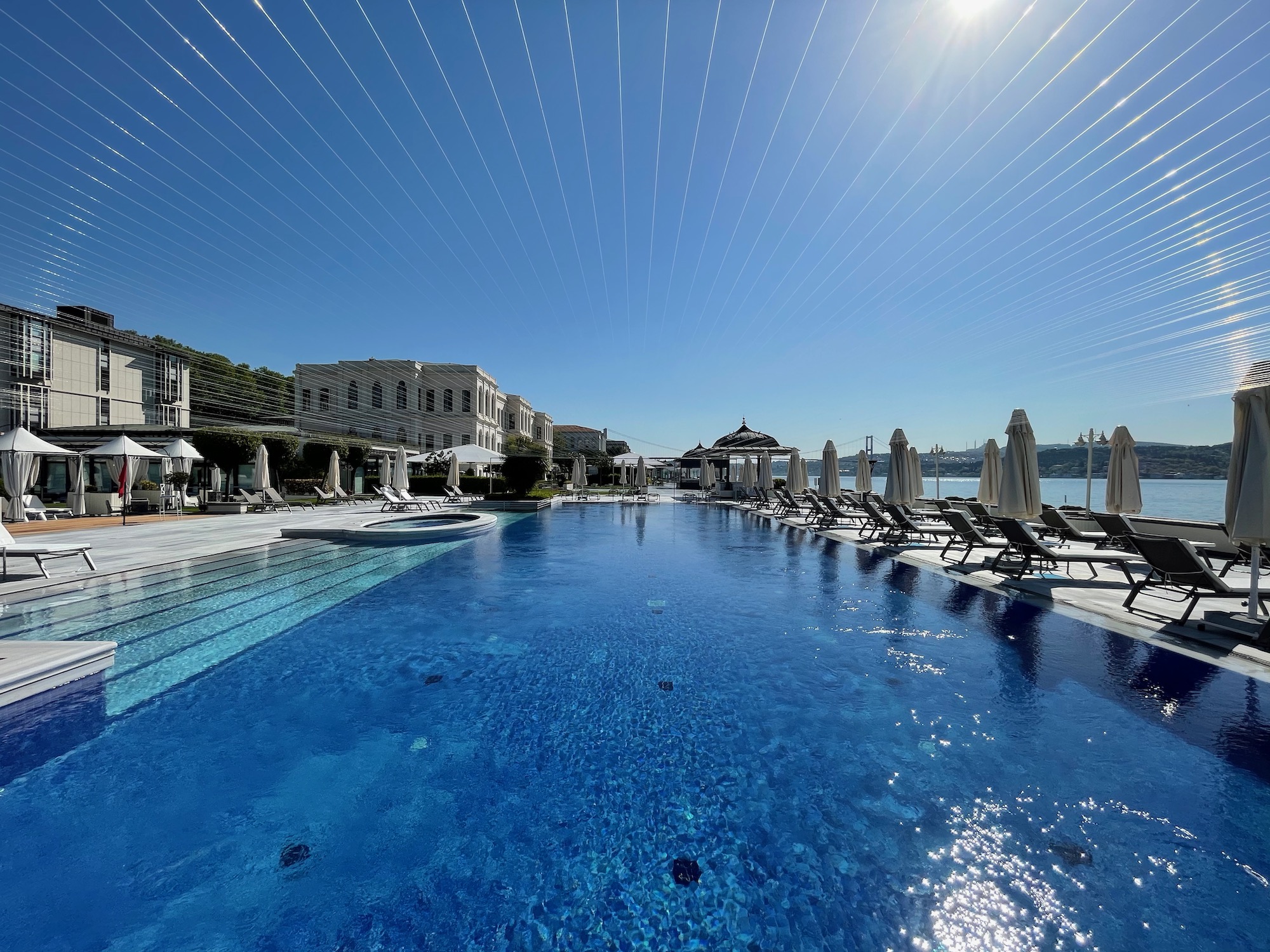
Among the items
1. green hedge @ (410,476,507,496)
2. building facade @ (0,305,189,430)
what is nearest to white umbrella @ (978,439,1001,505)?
green hedge @ (410,476,507,496)

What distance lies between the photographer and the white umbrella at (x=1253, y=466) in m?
4.48


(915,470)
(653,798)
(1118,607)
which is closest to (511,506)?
(915,470)

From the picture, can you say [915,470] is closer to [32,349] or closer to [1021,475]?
[1021,475]

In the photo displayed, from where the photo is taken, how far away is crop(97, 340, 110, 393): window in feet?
78.7

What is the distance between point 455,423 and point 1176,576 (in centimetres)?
4606

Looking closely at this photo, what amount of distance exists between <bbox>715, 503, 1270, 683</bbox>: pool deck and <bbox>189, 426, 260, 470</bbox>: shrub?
2220 cm

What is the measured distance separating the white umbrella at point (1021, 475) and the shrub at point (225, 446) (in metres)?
22.5

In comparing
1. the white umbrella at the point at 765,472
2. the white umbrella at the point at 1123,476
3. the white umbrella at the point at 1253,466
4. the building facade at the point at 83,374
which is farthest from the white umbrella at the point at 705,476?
the building facade at the point at 83,374

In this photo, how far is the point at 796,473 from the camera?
61.2 ft

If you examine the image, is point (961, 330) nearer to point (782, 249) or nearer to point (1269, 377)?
point (782, 249)

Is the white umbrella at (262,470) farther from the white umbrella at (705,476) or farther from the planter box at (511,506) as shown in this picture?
the white umbrella at (705,476)

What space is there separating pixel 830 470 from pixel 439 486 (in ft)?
65.8

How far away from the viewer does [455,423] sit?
45.3 metres

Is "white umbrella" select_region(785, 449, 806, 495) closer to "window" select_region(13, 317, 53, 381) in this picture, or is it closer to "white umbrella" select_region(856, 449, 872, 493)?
"white umbrella" select_region(856, 449, 872, 493)
